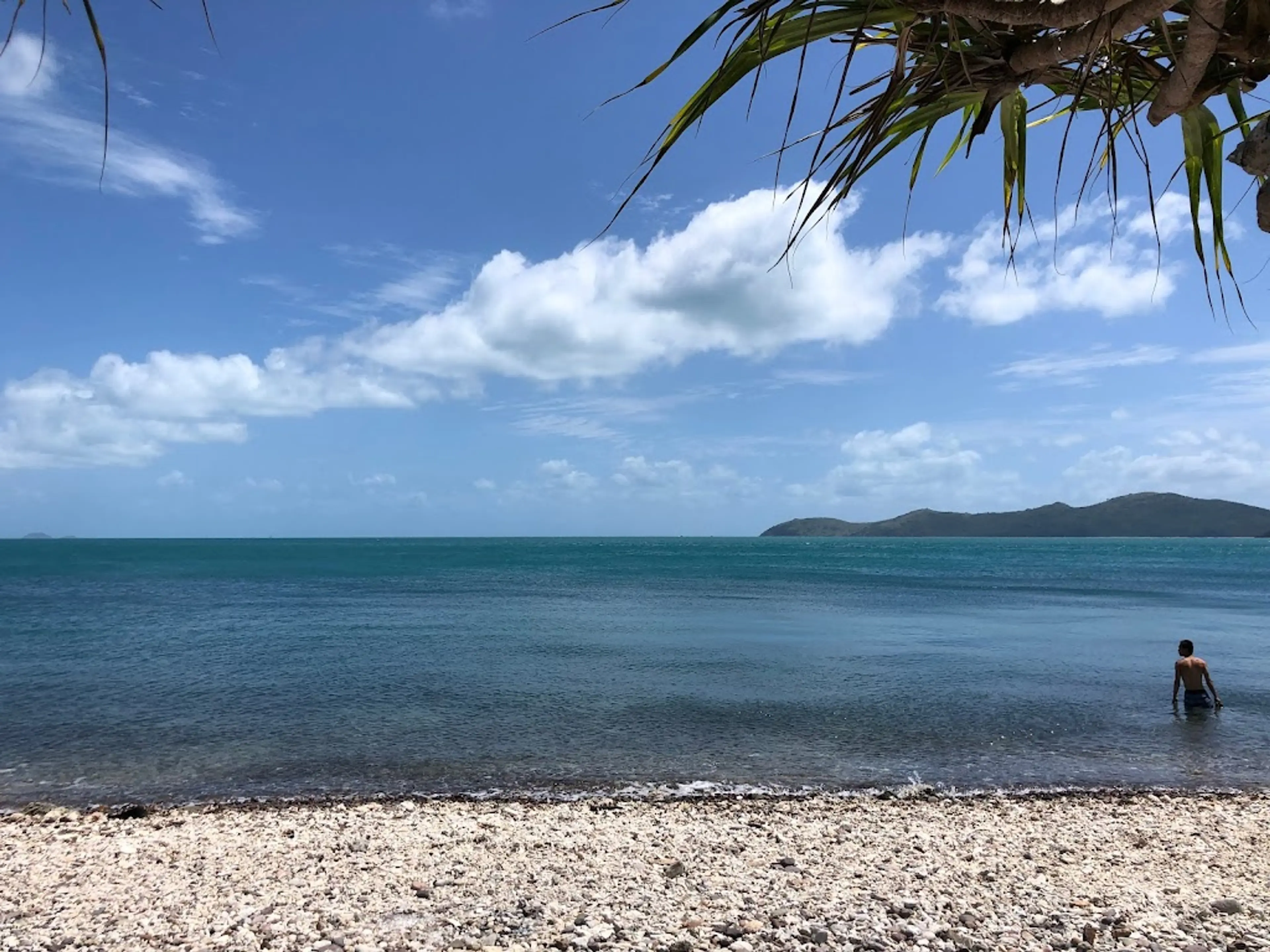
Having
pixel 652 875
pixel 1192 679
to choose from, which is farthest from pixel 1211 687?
pixel 652 875

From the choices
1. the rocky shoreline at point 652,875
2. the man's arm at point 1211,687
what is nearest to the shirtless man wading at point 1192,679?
the man's arm at point 1211,687

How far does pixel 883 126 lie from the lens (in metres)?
2.36

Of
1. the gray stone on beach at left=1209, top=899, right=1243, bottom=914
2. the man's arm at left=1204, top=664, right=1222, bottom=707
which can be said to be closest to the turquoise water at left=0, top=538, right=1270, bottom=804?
the man's arm at left=1204, top=664, right=1222, bottom=707

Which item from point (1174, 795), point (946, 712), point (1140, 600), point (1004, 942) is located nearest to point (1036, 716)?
point (946, 712)

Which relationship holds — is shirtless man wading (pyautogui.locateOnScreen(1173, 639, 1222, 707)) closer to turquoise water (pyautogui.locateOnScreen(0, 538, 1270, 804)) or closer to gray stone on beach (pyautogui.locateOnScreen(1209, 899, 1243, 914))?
turquoise water (pyautogui.locateOnScreen(0, 538, 1270, 804))

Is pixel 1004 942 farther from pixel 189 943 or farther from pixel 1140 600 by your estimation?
pixel 1140 600

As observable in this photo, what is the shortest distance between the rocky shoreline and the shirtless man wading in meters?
6.61

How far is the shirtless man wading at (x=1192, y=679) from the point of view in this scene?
53.4 ft

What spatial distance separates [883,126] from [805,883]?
6.63 meters

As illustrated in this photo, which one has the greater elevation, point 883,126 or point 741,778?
point 883,126

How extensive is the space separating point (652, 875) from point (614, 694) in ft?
36.3

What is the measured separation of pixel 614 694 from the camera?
1858 cm

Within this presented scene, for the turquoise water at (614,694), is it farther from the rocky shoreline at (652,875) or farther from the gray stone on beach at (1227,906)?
the gray stone on beach at (1227,906)

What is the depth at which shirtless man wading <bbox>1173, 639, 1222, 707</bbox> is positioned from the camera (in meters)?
16.3
